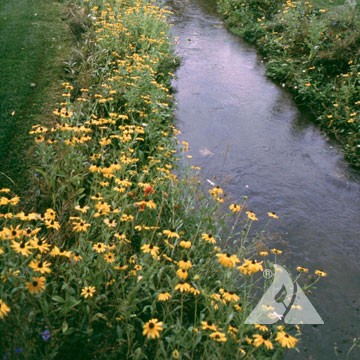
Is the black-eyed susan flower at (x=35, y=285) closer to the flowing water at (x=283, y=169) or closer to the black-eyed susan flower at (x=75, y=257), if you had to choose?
the black-eyed susan flower at (x=75, y=257)

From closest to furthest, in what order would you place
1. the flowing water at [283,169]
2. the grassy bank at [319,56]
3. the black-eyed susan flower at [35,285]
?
the black-eyed susan flower at [35,285] → the flowing water at [283,169] → the grassy bank at [319,56]

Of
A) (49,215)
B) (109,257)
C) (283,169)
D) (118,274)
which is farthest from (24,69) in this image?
(109,257)

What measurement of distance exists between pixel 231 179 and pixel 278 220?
840 millimetres

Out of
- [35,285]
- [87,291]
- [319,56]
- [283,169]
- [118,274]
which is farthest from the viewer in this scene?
[319,56]

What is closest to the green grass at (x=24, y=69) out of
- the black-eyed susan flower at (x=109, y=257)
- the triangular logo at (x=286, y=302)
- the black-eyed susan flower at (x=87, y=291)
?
the black-eyed susan flower at (x=109, y=257)

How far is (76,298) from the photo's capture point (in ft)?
9.22

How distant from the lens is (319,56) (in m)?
8.32

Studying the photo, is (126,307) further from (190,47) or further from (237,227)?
(190,47)

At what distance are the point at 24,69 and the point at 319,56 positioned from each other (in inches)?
200

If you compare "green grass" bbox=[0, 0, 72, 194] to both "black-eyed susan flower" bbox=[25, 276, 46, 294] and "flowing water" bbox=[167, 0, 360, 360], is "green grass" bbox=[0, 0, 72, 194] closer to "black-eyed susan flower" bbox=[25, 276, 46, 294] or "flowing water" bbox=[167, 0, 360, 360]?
"black-eyed susan flower" bbox=[25, 276, 46, 294]

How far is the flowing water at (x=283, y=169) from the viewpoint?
12.7 ft

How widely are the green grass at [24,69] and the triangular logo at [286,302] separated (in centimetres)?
227

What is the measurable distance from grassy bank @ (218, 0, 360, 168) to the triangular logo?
9.60 feet

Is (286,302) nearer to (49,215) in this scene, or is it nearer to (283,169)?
(49,215)
